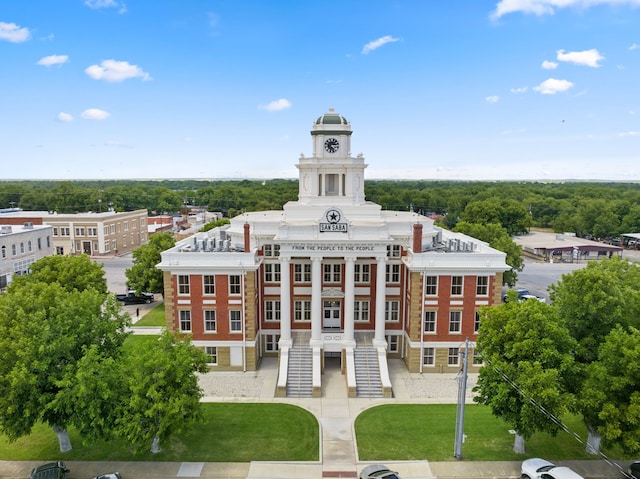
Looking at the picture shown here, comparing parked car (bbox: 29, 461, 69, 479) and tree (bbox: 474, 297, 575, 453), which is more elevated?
tree (bbox: 474, 297, 575, 453)

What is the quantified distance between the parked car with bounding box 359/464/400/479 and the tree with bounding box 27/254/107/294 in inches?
1410

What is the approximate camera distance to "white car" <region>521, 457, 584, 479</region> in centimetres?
2531

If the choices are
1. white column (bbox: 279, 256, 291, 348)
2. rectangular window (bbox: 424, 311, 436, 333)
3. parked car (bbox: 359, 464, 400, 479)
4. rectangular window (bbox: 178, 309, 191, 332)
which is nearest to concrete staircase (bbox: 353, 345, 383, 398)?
rectangular window (bbox: 424, 311, 436, 333)

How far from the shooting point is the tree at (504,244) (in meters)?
64.2

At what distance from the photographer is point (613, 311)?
28656 millimetres

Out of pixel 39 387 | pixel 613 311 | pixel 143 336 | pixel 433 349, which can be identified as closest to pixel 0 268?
pixel 143 336

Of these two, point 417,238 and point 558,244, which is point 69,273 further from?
point 558,244

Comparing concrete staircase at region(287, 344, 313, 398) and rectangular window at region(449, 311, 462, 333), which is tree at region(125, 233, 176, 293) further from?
rectangular window at region(449, 311, 462, 333)

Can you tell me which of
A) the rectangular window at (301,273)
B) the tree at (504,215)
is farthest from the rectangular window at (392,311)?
the tree at (504,215)

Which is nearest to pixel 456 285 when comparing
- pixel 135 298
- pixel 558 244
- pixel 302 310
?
pixel 302 310

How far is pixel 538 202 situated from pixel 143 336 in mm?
152486

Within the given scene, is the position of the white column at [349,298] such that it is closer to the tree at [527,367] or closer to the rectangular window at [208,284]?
the rectangular window at [208,284]

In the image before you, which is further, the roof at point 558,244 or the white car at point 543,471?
the roof at point 558,244

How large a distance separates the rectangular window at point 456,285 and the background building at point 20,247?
201 ft
